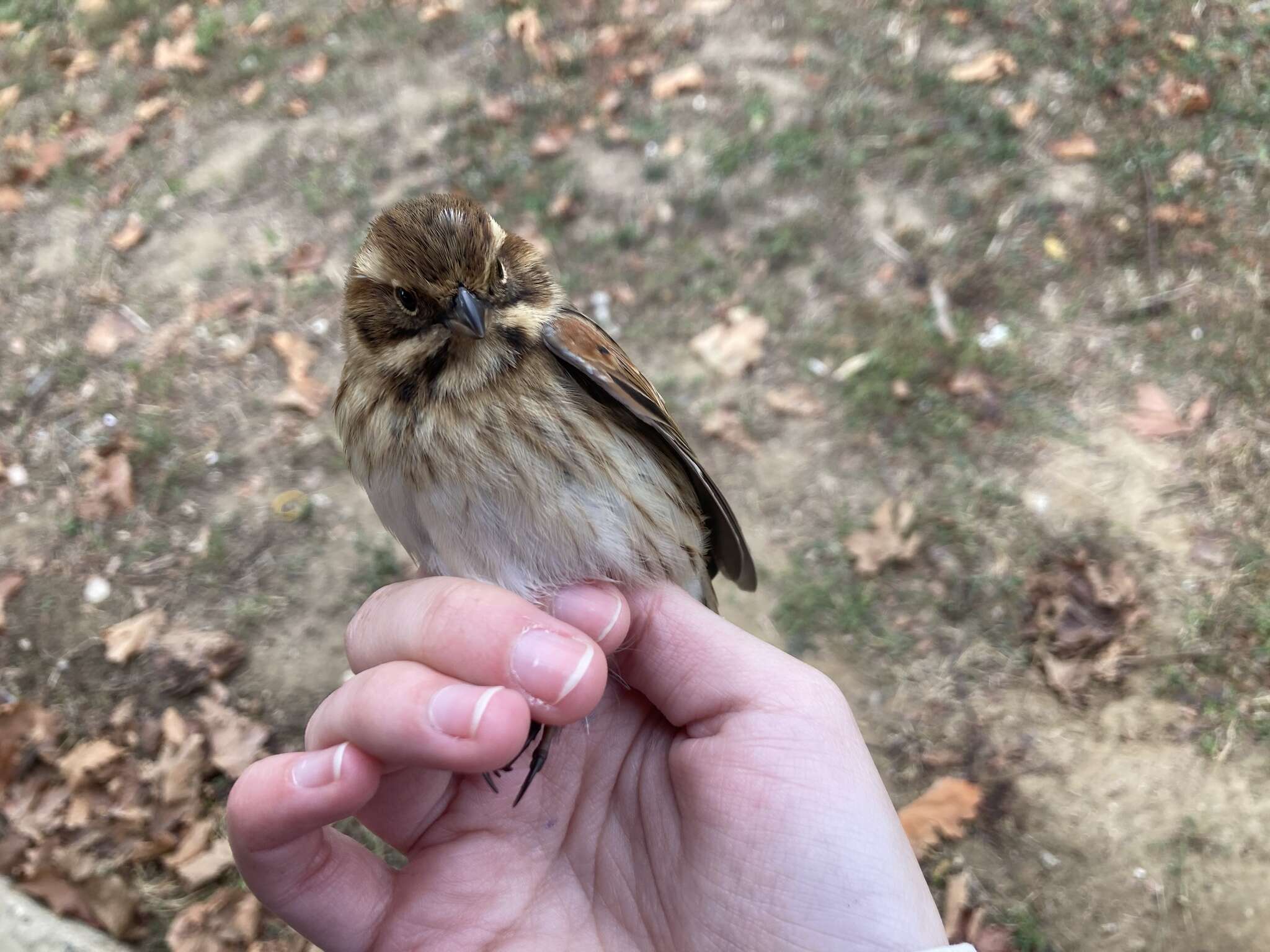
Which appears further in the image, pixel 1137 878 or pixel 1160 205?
pixel 1160 205

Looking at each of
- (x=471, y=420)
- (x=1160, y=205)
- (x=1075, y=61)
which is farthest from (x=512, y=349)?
(x=1075, y=61)

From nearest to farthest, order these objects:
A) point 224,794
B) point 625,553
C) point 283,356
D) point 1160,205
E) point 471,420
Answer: point 471,420, point 625,553, point 224,794, point 1160,205, point 283,356

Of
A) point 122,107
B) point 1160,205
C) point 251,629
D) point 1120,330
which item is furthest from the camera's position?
point 122,107

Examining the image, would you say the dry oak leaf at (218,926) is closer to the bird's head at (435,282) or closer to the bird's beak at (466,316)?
the bird's head at (435,282)

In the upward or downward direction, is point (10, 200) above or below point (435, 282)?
below

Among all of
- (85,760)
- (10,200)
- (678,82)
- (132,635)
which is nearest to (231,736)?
(85,760)

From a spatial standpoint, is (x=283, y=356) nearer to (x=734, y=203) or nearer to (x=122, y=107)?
(x=734, y=203)

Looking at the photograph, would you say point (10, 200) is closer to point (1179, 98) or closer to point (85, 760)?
point (85, 760)
